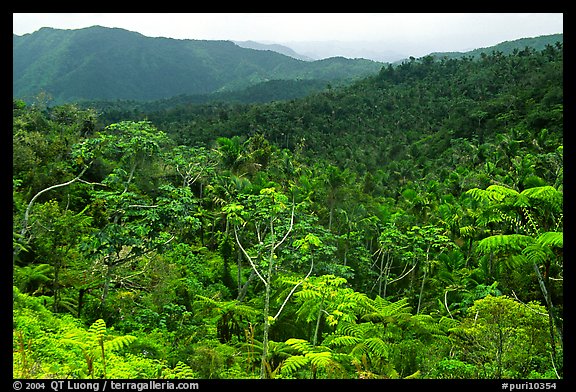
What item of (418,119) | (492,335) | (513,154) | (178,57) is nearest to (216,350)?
(492,335)

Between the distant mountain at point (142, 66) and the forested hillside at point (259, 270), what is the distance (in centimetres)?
12065

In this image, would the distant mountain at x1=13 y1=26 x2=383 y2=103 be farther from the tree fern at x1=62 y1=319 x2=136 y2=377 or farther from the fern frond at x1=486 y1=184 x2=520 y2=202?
the tree fern at x1=62 y1=319 x2=136 y2=377

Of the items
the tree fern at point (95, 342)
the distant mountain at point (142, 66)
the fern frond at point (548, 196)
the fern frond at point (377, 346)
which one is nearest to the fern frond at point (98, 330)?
the tree fern at point (95, 342)

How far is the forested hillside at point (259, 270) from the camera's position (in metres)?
5.09

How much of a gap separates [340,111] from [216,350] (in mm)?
60788

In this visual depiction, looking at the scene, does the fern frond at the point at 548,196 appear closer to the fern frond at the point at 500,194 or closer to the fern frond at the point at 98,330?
the fern frond at the point at 500,194

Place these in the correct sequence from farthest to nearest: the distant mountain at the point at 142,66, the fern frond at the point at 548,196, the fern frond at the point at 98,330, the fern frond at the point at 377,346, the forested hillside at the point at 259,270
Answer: the distant mountain at the point at 142,66, the fern frond at the point at 377,346, the forested hillside at the point at 259,270, the fern frond at the point at 98,330, the fern frond at the point at 548,196

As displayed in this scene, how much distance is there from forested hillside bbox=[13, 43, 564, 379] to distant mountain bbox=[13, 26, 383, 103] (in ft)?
396

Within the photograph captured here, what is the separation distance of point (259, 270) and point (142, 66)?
182 m

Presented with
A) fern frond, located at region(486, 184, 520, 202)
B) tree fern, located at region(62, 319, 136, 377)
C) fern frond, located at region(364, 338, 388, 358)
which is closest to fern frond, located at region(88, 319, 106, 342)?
tree fern, located at region(62, 319, 136, 377)

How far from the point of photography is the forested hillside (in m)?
5.09
